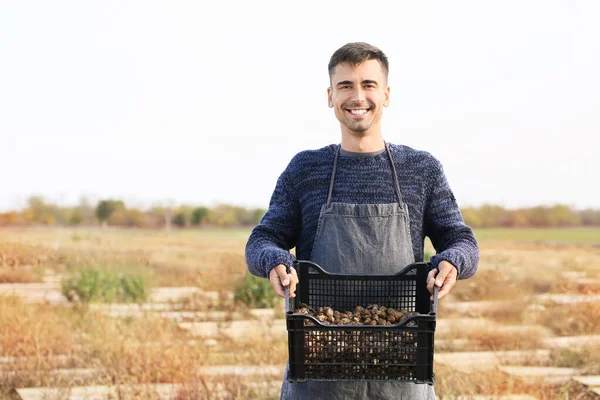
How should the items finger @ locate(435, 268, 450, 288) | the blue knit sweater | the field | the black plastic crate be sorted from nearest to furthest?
1. the black plastic crate
2. finger @ locate(435, 268, 450, 288)
3. the blue knit sweater
4. the field

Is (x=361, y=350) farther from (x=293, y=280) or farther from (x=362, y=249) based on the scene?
(x=362, y=249)

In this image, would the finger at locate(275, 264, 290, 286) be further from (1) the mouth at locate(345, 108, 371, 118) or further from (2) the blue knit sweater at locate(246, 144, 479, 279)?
(1) the mouth at locate(345, 108, 371, 118)

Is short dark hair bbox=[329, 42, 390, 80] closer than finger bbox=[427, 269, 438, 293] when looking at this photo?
No

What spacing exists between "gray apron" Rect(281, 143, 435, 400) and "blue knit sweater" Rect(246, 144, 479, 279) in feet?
0.18

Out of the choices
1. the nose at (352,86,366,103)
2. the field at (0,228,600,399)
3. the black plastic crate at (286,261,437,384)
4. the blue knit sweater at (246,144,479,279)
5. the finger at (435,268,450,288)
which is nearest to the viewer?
the black plastic crate at (286,261,437,384)

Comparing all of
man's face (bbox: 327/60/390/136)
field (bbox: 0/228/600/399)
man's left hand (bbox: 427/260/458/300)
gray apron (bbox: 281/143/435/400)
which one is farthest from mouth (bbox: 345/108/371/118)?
field (bbox: 0/228/600/399)

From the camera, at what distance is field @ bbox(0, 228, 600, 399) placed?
5016 mm

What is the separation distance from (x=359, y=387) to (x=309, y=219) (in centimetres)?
64

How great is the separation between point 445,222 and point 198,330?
473 centimetres

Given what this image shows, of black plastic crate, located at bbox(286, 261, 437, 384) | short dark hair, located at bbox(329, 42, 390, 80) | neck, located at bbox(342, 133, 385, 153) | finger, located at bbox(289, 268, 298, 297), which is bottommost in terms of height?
black plastic crate, located at bbox(286, 261, 437, 384)

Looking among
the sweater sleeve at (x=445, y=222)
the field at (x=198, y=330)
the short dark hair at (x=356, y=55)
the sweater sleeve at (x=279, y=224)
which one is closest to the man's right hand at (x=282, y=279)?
the sweater sleeve at (x=279, y=224)

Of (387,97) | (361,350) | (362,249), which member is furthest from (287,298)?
(387,97)

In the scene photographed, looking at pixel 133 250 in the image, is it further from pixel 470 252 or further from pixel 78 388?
A: pixel 470 252

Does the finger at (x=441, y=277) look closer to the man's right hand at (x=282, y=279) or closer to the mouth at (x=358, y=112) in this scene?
the man's right hand at (x=282, y=279)
